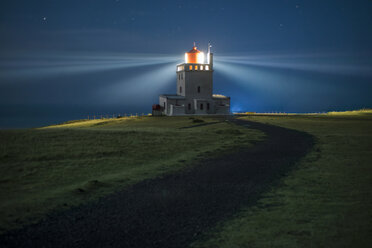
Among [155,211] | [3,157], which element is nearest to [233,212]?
[155,211]

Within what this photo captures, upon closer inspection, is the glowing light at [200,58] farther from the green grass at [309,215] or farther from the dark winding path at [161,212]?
the green grass at [309,215]

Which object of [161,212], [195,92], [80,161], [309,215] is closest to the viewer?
[309,215]

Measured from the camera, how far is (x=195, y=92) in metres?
44.4

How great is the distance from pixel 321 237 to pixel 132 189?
5797 mm

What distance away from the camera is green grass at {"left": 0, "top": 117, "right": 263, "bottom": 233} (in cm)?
883

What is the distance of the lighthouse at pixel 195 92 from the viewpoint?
43906mm

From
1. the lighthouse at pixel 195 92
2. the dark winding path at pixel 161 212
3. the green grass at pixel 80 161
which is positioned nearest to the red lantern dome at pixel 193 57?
the lighthouse at pixel 195 92

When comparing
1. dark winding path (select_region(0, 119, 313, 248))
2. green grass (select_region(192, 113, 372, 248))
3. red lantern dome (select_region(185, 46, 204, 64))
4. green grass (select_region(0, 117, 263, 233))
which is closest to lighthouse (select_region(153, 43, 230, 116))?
red lantern dome (select_region(185, 46, 204, 64))

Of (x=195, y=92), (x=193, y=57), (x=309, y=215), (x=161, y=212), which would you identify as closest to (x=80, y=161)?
(x=161, y=212)

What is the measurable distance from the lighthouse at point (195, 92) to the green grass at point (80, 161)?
19.9 m

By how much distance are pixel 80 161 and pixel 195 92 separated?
103 ft

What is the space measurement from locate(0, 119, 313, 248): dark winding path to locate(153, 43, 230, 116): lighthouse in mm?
31298

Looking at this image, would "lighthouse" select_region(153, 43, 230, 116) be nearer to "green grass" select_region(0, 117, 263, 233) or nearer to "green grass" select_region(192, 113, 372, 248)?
"green grass" select_region(0, 117, 263, 233)

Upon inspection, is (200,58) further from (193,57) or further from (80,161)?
(80,161)
